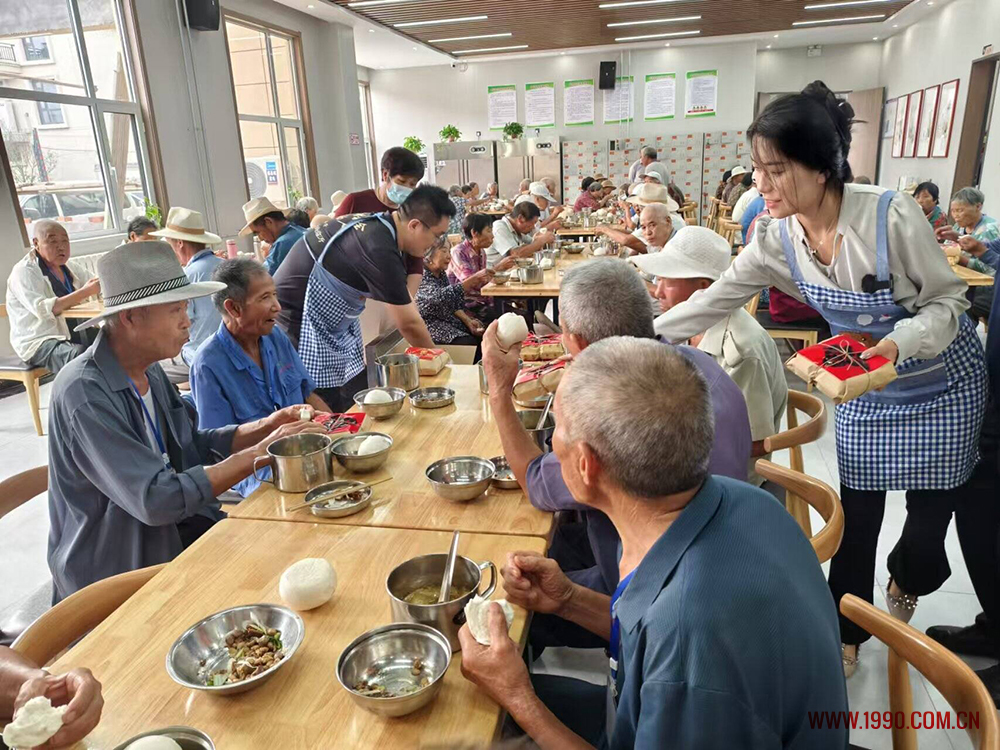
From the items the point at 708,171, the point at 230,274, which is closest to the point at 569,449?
the point at 230,274

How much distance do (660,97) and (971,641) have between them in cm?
1337

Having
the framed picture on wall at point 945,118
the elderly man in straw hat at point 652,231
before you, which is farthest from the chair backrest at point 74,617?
the framed picture on wall at point 945,118

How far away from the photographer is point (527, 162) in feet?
45.0

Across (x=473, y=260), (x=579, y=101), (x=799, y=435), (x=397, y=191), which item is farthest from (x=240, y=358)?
(x=579, y=101)

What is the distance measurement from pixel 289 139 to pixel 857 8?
865 cm

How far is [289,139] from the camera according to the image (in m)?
10.1

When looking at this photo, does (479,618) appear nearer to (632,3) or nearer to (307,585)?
(307,585)

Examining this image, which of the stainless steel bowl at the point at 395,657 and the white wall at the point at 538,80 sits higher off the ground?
the white wall at the point at 538,80

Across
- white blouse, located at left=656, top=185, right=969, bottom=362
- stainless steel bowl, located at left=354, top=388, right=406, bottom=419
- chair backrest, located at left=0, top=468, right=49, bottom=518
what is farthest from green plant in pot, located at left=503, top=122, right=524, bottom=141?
chair backrest, located at left=0, top=468, right=49, bottom=518

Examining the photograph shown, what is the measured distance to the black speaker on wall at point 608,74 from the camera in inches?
530

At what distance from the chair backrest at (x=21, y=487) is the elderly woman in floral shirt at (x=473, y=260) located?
3481 mm

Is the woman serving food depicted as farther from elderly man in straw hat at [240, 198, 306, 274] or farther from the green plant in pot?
the green plant in pot

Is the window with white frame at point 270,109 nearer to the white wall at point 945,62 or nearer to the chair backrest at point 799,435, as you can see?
the chair backrest at point 799,435

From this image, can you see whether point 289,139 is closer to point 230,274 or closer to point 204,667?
point 230,274
